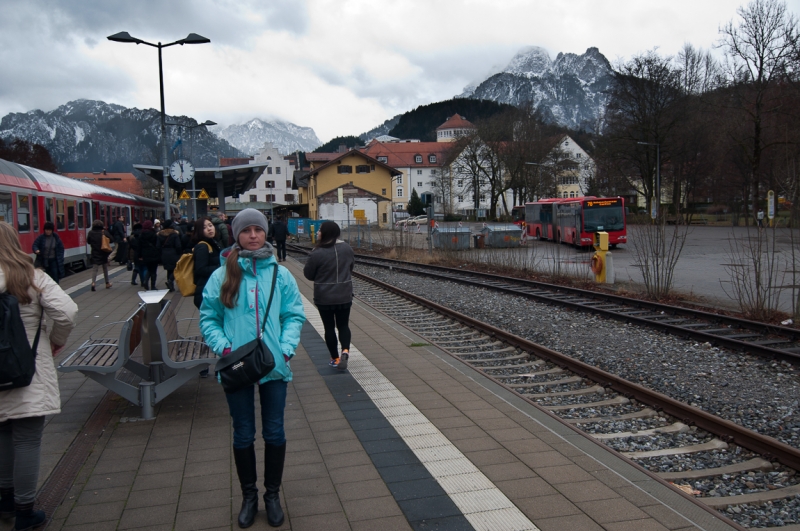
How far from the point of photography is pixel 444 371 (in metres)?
7.47

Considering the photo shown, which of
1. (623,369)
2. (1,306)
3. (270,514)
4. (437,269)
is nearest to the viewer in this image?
(1,306)

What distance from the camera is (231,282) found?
3588 millimetres

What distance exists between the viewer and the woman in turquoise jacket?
3.59m

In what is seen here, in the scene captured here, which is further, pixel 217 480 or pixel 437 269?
pixel 437 269

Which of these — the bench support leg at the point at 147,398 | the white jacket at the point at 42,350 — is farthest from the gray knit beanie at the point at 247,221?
the bench support leg at the point at 147,398

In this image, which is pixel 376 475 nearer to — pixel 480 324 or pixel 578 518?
pixel 578 518

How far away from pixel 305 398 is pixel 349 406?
525mm

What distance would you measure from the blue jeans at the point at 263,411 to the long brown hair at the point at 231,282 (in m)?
0.49

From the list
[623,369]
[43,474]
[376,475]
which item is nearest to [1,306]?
[43,474]

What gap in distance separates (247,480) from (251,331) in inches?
33.7

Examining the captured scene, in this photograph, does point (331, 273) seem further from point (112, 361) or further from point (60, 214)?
point (60, 214)

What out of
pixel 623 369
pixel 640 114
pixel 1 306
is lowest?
pixel 623 369

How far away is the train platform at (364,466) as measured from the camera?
3732 millimetres

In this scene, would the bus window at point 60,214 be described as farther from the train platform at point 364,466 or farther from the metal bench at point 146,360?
the metal bench at point 146,360
